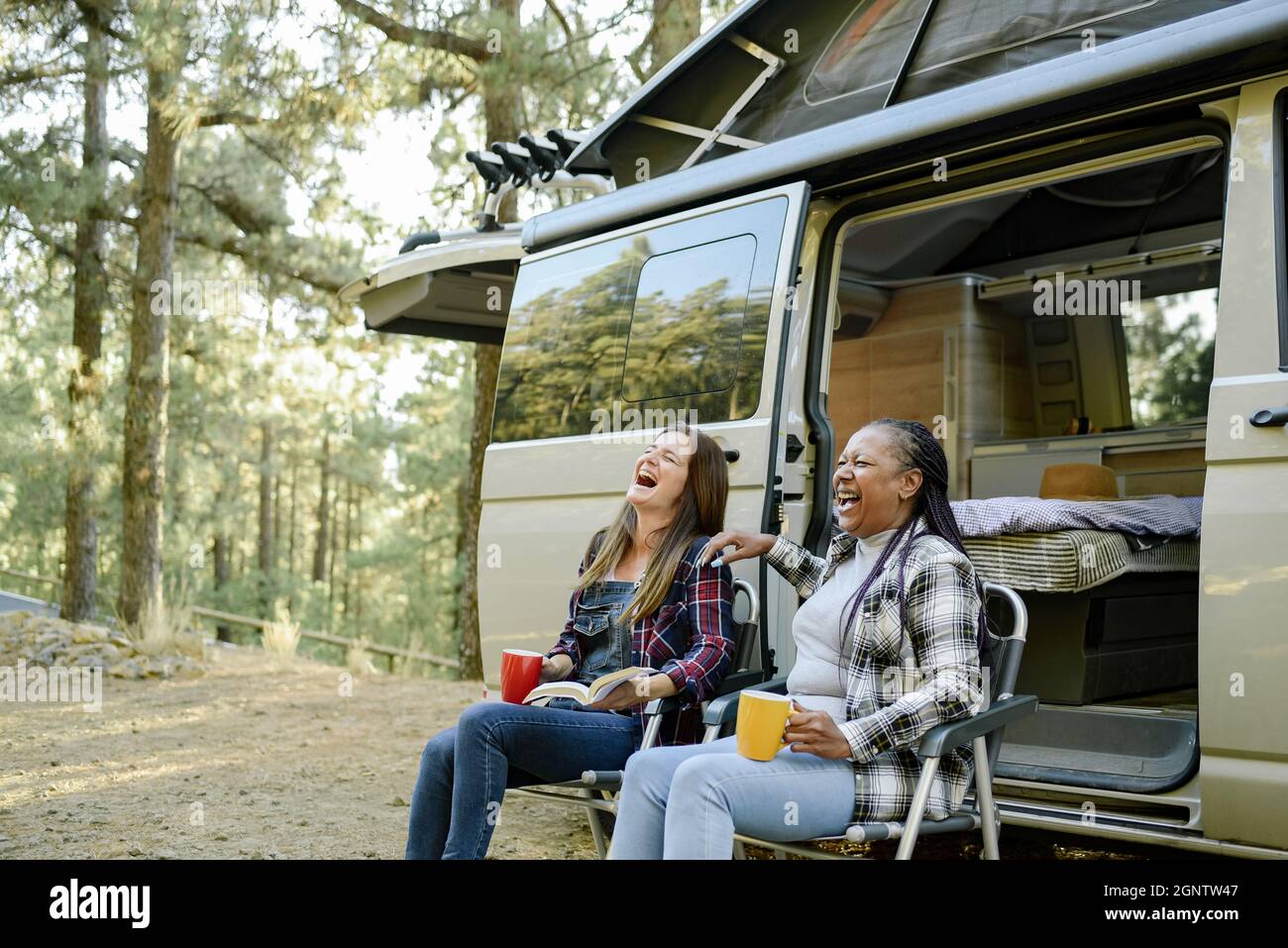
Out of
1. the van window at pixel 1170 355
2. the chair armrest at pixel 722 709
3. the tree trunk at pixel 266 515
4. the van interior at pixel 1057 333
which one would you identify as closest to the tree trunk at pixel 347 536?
the tree trunk at pixel 266 515

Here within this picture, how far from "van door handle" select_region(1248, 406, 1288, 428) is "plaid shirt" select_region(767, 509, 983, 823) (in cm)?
78

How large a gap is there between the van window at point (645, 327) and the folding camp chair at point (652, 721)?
76 centimetres

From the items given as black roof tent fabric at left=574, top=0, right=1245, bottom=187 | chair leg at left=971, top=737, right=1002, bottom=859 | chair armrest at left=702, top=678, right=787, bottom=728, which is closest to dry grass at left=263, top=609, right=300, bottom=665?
black roof tent fabric at left=574, top=0, right=1245, bottom=187

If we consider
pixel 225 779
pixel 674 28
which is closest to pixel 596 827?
pixel 225 779

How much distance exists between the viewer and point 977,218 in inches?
267

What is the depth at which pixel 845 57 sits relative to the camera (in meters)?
4.69

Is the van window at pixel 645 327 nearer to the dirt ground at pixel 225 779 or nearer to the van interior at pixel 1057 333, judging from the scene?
the van interior at pixel 1057 333

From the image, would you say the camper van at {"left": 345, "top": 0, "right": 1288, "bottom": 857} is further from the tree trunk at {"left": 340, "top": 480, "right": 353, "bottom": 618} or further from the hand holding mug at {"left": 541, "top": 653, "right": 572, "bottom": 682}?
the tree trunk at {"left": 340, "top": 480, "right": 353, "bottom": 618}

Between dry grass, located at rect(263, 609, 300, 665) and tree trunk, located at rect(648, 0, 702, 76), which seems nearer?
tree trunk, located at rect(648, 0, 702, 76)

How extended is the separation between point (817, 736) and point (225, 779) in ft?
14.0

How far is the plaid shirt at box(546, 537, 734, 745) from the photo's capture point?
3.53m

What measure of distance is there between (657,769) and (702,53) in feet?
10.3

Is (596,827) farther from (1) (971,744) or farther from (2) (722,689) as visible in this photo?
(1) (971,744)
